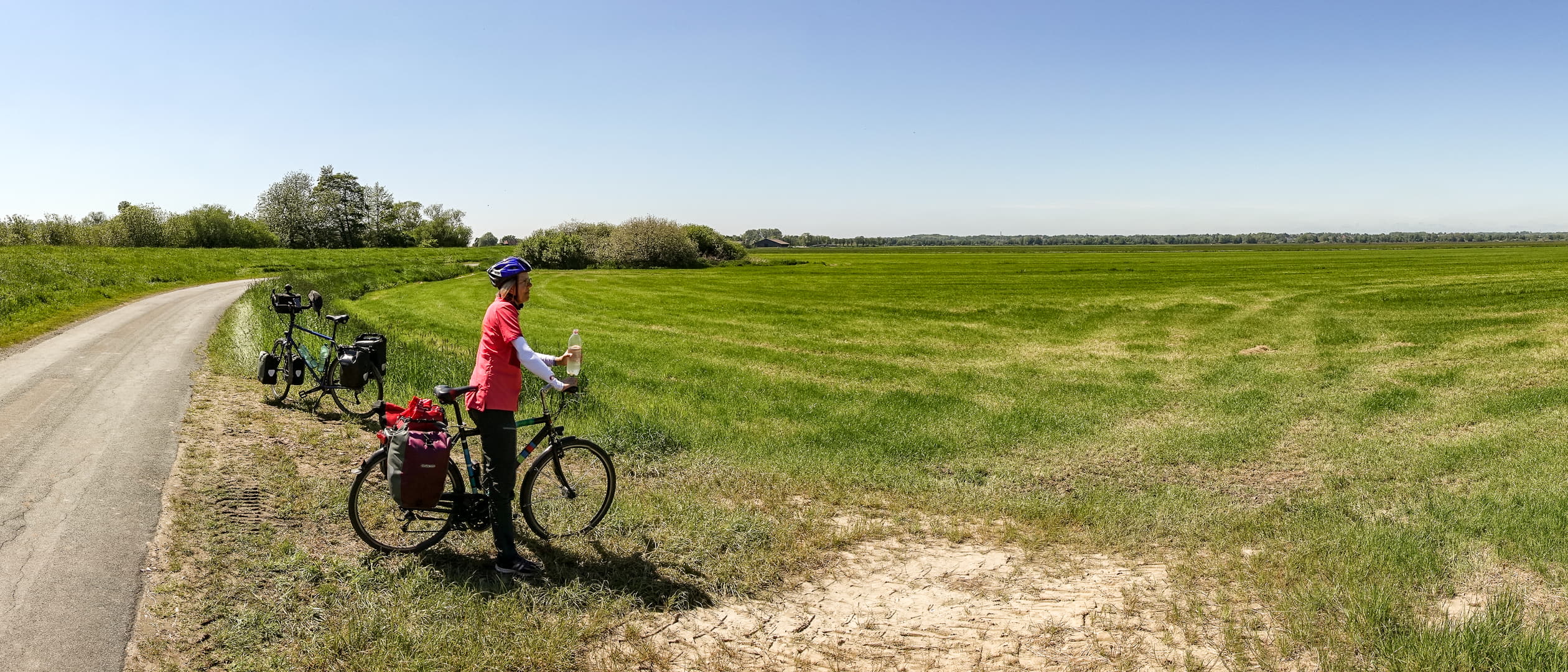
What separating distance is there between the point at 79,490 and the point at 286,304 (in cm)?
550

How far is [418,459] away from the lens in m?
6.18

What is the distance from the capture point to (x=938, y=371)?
2044cm

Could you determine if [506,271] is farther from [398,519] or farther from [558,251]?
[558,251]

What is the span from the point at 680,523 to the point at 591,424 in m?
4.87

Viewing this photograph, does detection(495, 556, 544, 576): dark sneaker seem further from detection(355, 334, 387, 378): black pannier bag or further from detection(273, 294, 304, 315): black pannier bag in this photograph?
detection(273, 294, 304, 315): black pannier bag

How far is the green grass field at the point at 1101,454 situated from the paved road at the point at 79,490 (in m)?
1.61

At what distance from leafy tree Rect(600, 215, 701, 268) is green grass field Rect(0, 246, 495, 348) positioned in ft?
50.2

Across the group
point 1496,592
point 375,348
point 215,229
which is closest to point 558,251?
point 215,229

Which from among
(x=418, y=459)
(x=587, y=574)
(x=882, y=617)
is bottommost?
(x=882, y=617)

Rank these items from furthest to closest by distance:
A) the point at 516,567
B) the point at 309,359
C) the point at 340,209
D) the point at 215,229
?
the point at 340,209 → the point at 215,229 → the point at 309,359 → the point at 516,567

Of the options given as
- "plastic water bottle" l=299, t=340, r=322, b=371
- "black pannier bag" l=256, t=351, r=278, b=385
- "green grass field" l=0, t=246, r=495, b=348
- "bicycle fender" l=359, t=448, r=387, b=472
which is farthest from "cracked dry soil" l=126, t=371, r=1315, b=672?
"green grass field" l=0, t=246, r=495, b=348

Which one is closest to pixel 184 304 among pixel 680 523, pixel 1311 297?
pixel 680 523

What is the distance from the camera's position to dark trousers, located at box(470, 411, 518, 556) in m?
6.42

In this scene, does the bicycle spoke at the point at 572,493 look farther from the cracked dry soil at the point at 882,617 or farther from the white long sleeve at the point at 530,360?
the cracked dry soil at the point at 882,617
